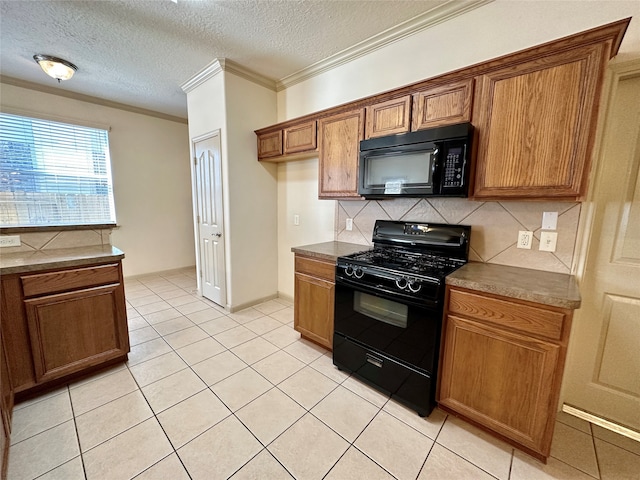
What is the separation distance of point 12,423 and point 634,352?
3691 mm

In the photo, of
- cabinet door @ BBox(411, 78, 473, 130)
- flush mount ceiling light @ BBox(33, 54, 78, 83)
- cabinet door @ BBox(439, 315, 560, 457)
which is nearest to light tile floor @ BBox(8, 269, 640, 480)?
cabinet door @ BBox(439, 315, 560, 457)

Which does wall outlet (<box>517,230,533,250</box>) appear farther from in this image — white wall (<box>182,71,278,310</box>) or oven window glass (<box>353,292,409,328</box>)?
white wall (<box>182,71,278,310</box>)

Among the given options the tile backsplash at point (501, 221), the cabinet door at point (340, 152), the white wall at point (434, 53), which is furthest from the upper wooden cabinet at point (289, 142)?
the tile backsplash at point (501, 221)

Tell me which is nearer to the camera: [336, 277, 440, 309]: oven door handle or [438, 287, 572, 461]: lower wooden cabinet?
[438, 287, 572, 461]: lower wooden cabinet

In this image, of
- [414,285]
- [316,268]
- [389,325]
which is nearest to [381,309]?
[389,325]

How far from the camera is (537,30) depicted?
166 cm

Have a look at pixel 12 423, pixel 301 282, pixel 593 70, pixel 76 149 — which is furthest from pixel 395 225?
pixel 76 149

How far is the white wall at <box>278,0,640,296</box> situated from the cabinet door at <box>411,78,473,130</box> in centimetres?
44

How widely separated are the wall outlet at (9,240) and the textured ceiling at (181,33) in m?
1.70

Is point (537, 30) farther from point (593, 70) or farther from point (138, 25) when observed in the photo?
point (138, 25)

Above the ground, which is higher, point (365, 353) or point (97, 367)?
point (365, 353)

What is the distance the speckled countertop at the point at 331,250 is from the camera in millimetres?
2169

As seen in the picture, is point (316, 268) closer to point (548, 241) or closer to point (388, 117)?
point (388, 117)

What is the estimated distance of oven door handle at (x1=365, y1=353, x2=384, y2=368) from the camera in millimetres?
1855
